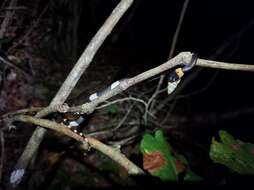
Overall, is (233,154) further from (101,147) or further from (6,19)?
(6,19)

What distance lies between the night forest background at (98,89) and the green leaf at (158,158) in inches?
12.8

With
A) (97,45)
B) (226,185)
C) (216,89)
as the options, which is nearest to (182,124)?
(216,89)

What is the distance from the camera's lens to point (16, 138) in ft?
10.2

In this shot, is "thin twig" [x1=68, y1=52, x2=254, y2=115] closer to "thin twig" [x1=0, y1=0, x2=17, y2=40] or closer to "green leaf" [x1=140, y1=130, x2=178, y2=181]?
"green leaf" [x1=140, y1=130, x2=178, y2=181]

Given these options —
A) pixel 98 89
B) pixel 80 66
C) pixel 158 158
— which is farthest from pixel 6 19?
pixel 158 158

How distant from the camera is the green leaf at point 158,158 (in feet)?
4.86

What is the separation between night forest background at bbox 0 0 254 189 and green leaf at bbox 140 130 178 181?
12.8 inches

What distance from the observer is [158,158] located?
157 cm

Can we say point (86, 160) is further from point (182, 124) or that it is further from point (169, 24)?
point (169, 24)

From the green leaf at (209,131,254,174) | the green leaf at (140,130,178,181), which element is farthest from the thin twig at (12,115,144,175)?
the green leaf at (209,131,254,174)

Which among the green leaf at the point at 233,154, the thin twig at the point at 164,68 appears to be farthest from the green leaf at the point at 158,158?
the thin twig at the point at 164,68

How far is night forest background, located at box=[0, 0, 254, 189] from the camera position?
312cm

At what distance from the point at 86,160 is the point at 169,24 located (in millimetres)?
6366

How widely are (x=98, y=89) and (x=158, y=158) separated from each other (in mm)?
2962
